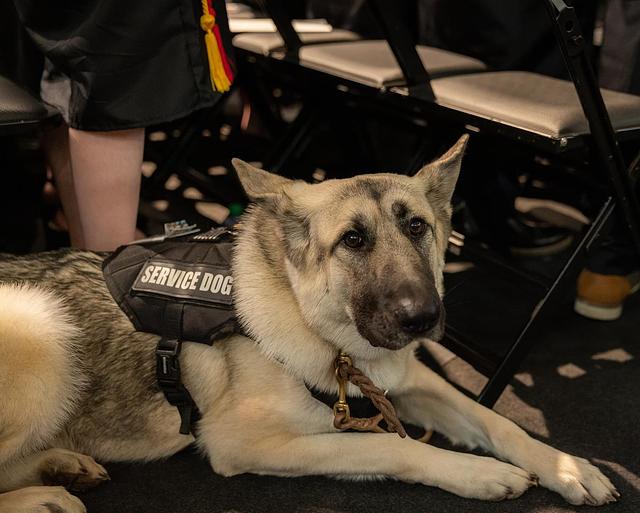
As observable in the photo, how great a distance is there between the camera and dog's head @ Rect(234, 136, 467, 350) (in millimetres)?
1507

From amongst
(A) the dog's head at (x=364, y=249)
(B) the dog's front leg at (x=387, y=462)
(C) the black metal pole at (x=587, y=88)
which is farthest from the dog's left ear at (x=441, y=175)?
(B) the dog's front leg at (x=387, y=462)

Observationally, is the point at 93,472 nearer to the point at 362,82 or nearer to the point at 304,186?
the point at 304,186

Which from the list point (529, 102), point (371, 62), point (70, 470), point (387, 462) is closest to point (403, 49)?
point (371, 62)

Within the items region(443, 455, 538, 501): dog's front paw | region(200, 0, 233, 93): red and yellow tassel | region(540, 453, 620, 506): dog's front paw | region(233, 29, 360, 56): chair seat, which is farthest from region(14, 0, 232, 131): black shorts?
region(540, 453, 620, 506): dog's front paw

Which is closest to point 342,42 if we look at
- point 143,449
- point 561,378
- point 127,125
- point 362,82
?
point 362,82

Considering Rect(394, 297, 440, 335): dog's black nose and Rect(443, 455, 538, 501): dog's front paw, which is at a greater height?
Rect(394, 297, 440, 335): dog's black nose

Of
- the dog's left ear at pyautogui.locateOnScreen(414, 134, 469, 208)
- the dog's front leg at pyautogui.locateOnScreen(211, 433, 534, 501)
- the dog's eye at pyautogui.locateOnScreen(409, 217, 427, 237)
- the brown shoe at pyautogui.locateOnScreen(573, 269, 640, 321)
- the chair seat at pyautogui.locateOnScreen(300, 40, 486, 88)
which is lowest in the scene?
the dog's front leg at pyautogui.locateOnScreen(211, 433, 534, 501)

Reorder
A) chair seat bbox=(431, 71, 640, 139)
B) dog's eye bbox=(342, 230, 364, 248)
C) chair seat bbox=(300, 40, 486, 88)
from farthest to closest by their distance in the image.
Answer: chair seat bbox=(300, 40, 486, 88) → chair seat bbox=(431, 71, 640, 139) → dog's eye bbox=(342, 230, 364, 248)

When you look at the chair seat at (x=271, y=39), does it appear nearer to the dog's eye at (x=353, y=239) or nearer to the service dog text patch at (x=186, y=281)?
the service dog text patch at (x=186, y=281)

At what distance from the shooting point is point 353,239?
63.6 inches

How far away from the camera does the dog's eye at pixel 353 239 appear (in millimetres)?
1610

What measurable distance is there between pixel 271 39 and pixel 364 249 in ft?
5.99

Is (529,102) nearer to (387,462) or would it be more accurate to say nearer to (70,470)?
(387,462)

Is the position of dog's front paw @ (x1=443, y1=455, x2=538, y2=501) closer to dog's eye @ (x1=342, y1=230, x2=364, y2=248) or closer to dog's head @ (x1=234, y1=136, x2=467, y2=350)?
dog's head @ (x1=234, y1=136, x2=467, y2=350)
